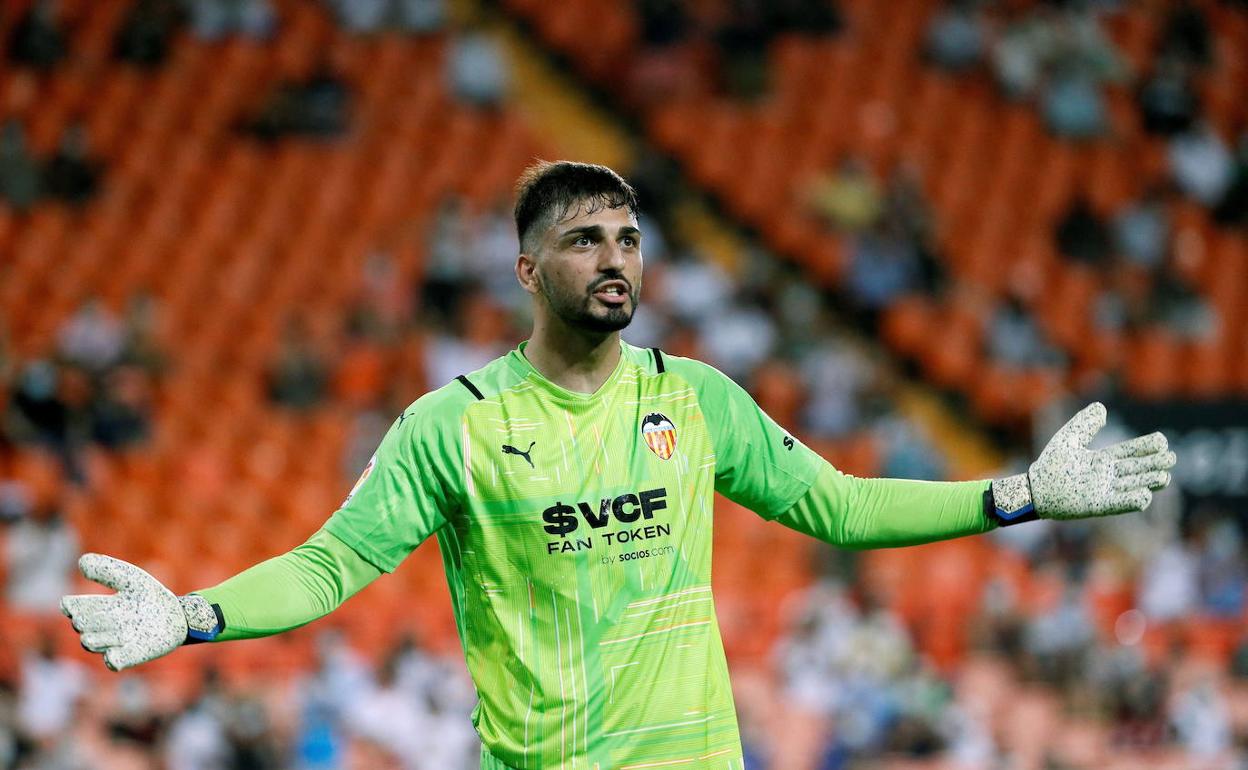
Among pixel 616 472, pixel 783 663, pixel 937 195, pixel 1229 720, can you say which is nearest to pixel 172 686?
pixel 783 663

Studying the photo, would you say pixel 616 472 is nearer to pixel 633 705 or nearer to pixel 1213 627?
pixel 633 705

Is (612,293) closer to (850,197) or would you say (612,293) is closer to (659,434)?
(659,434)

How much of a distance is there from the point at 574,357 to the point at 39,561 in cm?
913

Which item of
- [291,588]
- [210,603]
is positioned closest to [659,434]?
[291,588]

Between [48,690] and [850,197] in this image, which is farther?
[850,197]

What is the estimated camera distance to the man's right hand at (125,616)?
127 inches

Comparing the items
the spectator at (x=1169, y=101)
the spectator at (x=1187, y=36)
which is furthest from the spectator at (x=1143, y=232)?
the spectator at (x=1187, y=36)

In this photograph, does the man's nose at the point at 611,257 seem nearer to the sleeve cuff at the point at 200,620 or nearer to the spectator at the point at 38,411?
the sleeve cuff at the point at 200,620

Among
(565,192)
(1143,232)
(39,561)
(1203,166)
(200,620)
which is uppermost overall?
(1203,166)

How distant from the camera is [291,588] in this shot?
350cm

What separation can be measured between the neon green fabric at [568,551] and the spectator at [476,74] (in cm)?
1358

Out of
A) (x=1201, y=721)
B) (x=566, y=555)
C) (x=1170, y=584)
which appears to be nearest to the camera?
(x=566, y=555)

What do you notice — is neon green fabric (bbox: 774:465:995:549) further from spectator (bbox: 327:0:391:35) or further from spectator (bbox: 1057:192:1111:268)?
spectator (bbox: 327:0:391:35)

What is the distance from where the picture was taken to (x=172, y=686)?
35.7ft
